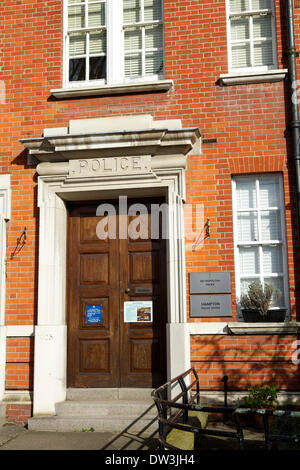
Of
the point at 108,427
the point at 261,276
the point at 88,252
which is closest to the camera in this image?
the point at 108,427

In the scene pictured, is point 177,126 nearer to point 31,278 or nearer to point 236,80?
point 236,80

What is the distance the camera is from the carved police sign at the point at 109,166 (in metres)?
7.03

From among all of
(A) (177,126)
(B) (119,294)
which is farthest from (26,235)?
(A) (177,126)

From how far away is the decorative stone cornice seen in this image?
6863mm

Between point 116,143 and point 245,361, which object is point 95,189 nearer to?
point 116,143

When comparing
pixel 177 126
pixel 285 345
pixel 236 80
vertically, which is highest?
pixel 236 80

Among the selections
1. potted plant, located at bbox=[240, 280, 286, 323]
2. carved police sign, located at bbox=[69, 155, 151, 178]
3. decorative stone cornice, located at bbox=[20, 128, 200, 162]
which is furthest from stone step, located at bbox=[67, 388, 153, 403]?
decorative stone cornice, located at bbox=[20, 128, 200, 162]

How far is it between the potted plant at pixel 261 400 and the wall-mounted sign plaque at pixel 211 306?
1.06m

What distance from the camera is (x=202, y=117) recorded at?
723 centimetres

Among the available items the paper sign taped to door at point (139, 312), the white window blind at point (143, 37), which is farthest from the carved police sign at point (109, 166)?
the paper sign taped to door at point (139, 312)

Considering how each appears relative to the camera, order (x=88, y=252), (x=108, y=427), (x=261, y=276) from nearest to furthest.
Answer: (x=108, y=427) → (x=261, y=276) → (x=88, y=252)

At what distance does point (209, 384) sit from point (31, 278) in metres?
2.93

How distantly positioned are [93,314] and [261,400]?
2.64 meters

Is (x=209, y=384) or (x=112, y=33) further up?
(x=112, y=33)
